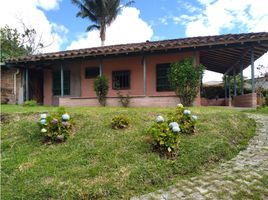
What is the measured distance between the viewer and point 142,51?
38.1 feet

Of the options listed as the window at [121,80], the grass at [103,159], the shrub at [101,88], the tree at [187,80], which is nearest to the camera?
the grass at [103,159]

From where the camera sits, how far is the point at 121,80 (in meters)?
13.9

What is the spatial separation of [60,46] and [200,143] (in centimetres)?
2902

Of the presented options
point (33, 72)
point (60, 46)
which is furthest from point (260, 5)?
point (60, 46)

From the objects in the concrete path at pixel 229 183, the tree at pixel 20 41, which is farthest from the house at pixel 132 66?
the tree at pixel 20 41

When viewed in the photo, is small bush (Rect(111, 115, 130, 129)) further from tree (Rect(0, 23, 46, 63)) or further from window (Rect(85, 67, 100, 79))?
tree (Rect(0, 23, 46, 63))

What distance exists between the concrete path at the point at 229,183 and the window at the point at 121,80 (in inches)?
357

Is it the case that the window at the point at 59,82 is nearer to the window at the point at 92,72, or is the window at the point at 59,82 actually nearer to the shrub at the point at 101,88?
the window at the point at 92,72

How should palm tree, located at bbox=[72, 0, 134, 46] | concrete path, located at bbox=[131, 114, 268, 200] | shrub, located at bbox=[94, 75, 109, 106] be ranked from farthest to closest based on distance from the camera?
1. palm tree, located at bbox=[72, 0, 134, 46]
2. shrub, located at bbox=[94, 75, 109, 106]
3. concrete path, located at bbox=[131, 114, 268, 200]

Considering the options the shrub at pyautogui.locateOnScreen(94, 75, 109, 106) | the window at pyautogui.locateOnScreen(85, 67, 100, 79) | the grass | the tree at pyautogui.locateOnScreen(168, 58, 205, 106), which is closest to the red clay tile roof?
the tree at pyautogui.locateOnScreen(168, 58, 205, 106)

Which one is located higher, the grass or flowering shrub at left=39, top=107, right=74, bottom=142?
flowering shrub at left=39, top=107, right=74, bottom=142

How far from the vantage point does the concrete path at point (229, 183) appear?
378 cm

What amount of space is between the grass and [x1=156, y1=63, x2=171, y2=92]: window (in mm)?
5825

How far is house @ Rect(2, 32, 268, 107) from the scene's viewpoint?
11.0 metres
